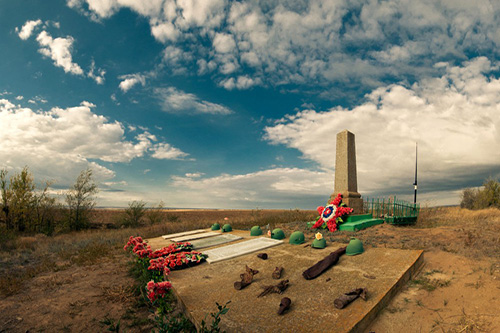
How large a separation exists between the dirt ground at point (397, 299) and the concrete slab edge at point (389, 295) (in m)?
0.08

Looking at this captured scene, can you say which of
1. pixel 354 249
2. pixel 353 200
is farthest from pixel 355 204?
pixel 354 249

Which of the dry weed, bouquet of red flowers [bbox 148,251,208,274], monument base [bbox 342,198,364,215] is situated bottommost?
the dry weed

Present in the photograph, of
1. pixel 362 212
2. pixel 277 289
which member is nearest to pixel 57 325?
pixel 277 289

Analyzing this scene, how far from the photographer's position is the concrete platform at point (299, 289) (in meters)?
3.51

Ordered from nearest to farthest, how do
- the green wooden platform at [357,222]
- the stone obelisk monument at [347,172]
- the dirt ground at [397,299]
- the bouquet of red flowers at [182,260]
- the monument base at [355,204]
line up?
the dirt ground at [397,299] < the bouquet of red flowers at [182,260] < the green wooden platform at [357,222] < the monument base at [355,204] < the stone obelisk monument at [347,172]

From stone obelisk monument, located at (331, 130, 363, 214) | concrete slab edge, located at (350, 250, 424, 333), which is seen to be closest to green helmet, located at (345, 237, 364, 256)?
concrete slab edge, located at (350, 250, 424, 333)

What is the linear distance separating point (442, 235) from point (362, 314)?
6.58 meters

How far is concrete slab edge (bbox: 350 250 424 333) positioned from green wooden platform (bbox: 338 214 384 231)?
442 centimetres

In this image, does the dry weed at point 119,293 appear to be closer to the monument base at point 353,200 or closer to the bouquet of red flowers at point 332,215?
the bouquet of red flowers at point 332,215

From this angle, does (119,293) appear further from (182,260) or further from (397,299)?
(397,299)

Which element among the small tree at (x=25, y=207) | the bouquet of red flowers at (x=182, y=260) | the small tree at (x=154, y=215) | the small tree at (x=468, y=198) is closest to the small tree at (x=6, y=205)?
the small tree at (x=25, y=207)

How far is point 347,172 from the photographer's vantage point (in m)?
12.3

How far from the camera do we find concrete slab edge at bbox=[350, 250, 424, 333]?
3.44 meters

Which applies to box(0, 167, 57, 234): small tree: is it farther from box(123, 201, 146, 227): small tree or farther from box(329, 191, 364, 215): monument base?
box(329, 191, 364, 215): monument base
